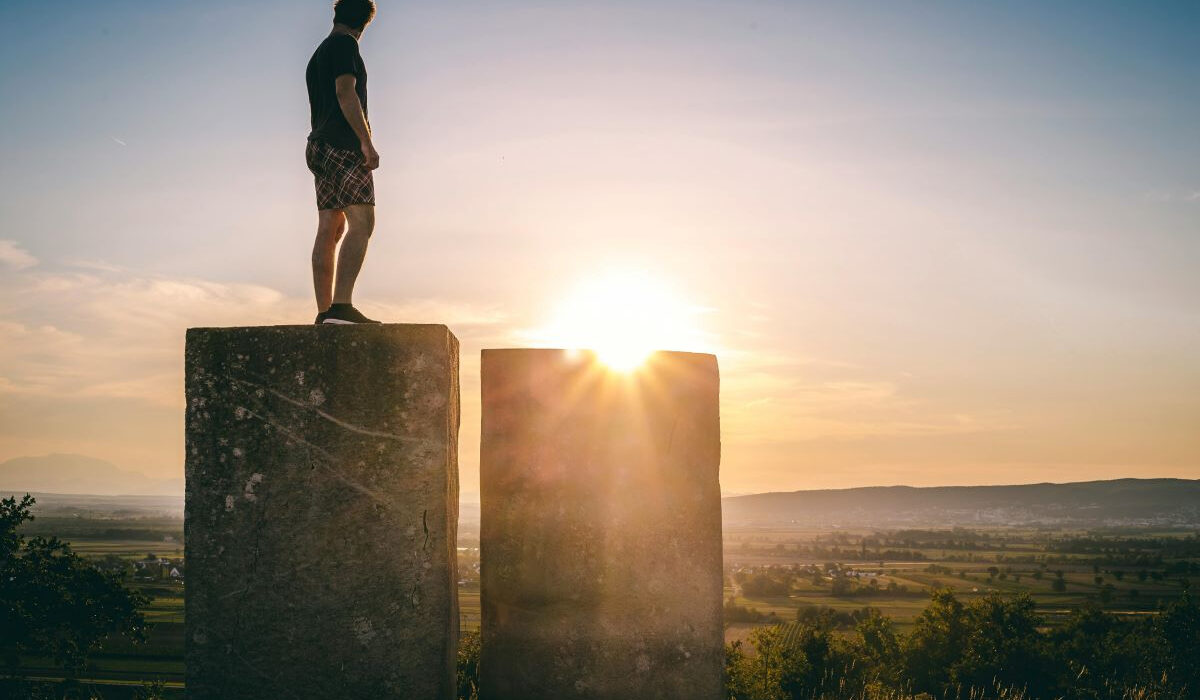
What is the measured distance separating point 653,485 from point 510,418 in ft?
2.83

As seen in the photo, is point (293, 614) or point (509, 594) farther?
point (509, 594)

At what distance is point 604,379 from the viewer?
4.67m

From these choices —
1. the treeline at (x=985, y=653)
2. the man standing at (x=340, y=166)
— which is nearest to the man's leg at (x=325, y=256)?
the man standing at (x=340, y=166)

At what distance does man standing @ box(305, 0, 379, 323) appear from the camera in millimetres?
4566

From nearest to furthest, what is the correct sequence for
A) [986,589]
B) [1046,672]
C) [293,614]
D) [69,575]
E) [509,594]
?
[293,614] → [509,594] → [69,575] → [1046,672] → [986,589]

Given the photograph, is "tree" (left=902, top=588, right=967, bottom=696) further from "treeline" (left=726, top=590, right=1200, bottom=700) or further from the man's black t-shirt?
the man's black t-shirt

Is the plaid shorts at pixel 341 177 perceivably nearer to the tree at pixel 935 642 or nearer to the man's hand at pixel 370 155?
the man's hand at pixel 370 155

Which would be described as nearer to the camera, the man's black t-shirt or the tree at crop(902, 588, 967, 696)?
the man's black t-shirt

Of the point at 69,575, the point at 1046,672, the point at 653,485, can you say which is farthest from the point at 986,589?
the point at 653,485

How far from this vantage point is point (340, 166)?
15.2ft

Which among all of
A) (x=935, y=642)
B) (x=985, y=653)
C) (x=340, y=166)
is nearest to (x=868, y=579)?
(x=935, y=642)

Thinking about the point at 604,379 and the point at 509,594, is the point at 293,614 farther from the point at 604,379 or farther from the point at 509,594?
the point at 604,379

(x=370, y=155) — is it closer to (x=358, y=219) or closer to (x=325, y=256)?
(x=358, y=219)

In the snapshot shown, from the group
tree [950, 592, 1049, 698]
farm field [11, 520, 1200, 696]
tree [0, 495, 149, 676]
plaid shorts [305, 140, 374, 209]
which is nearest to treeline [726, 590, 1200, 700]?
tree [950, 592, 1049, 698]
